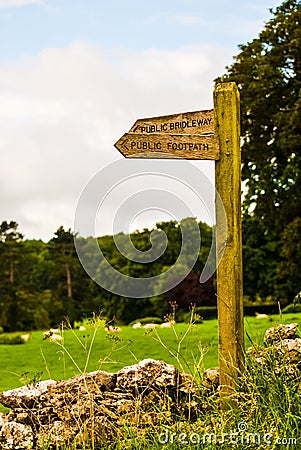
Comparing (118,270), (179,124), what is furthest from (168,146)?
(118,270)

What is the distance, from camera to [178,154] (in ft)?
18.8

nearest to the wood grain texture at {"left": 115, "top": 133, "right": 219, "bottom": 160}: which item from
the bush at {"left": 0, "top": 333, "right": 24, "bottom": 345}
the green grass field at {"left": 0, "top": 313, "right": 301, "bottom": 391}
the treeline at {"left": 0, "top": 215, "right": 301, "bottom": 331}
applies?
the green grass field at {"left": 0, "top": 313, "right": 301, "bottom": 391}

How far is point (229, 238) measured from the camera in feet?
18.4

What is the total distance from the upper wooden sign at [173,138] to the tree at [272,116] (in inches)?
515

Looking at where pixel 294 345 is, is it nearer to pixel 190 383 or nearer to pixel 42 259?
pixel 190 383

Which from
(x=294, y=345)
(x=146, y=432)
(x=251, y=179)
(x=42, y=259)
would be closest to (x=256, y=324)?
(x=294, y=345)

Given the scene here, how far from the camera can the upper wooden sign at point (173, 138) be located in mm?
5676

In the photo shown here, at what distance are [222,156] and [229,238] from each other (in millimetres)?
640

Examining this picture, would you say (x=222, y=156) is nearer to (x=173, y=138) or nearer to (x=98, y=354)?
(x=173, y=138)

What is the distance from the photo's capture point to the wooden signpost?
5551mm

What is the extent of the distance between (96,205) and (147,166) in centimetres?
55

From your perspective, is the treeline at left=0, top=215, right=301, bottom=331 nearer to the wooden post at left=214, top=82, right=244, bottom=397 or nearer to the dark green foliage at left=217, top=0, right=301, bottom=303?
the dark green foliage at left=217, top=0, right=301, bottom=303

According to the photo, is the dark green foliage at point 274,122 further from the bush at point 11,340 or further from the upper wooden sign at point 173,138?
the upper wooden sign at point 173,138

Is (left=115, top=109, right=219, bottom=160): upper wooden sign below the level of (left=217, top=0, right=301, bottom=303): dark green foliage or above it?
below
